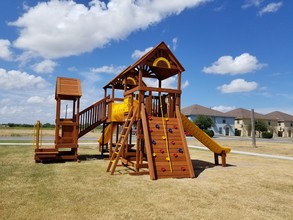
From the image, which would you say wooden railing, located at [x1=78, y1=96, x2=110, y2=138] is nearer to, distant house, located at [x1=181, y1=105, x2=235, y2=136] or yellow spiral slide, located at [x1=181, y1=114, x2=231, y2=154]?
yellow spiral slide, located at [x1=181, y1=114, x2=231, y2=154]

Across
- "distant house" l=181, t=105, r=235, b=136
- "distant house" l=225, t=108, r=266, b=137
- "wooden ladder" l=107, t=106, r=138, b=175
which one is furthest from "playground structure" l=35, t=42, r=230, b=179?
"distant house" l=225, t=108, r=266, b=137

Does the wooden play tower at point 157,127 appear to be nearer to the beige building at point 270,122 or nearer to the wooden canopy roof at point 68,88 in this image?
the wooden canopy roof at point 68,88

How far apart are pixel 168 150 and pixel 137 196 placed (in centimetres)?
364

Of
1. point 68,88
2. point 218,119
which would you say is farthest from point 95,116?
point 218,119

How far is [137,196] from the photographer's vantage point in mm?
6977

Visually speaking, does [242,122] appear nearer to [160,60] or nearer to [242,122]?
[242,122]

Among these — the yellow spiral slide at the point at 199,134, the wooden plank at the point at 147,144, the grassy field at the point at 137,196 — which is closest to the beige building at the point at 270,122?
the yellow spiral slide at the point at 199,134

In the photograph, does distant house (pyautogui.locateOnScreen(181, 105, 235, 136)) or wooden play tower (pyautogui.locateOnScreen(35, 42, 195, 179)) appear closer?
wooden play tower (pyautogui.locateOnScreen(35, 42, 195, 179))

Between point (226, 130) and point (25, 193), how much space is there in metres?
68.6

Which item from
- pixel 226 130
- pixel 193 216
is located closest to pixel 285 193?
pixel 193 216

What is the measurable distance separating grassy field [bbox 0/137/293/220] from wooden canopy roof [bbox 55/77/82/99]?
476 centimetres

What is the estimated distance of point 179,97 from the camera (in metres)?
11.9

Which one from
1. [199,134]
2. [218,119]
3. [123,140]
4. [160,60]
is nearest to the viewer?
[123,140]

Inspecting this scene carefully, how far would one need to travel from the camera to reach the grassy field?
18.5ft
